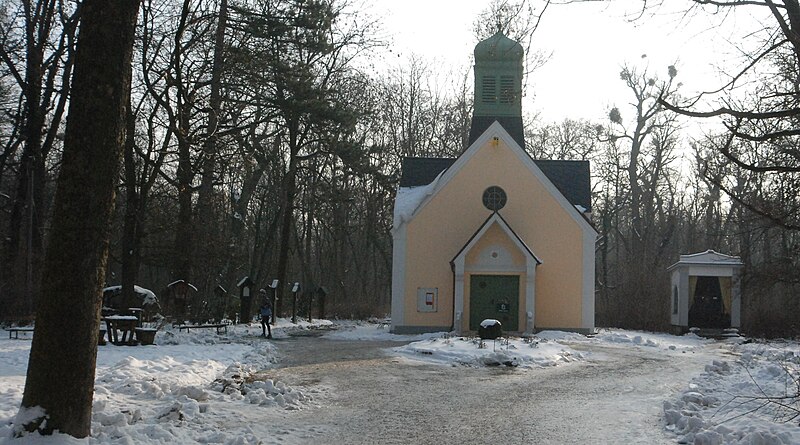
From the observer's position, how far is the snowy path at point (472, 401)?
9.80 m

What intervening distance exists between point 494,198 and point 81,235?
24921 millimetres

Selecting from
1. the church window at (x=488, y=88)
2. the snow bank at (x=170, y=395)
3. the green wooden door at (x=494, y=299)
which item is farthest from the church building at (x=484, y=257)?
the snow bank at (x=170, y=395)

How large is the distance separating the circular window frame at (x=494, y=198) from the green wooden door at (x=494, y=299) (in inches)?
110

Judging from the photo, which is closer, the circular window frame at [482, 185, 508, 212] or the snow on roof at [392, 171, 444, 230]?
the snow on roof at [392, 171, 444, 230]

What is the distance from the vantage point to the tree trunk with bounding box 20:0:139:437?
24.0ft

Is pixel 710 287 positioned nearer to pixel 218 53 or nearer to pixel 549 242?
pixel 549 242

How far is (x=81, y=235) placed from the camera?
24.4 ft

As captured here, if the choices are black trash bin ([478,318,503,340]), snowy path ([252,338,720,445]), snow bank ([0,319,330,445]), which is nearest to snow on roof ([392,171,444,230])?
black trash bin ([478,318,503,340])

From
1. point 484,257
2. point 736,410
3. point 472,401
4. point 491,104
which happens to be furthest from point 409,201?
point 736,410

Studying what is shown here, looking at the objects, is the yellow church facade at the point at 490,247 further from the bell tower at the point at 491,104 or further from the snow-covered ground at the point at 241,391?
the snow-covered ground at the point at 241,391

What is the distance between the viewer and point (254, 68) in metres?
20.8

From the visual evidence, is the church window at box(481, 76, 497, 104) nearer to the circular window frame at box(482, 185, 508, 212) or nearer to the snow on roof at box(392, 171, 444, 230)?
the snow on roof at box(392, 171, 444, 230)

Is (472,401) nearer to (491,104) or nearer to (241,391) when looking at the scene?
(241,391)

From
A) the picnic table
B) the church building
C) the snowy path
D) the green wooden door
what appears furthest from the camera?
the church building
